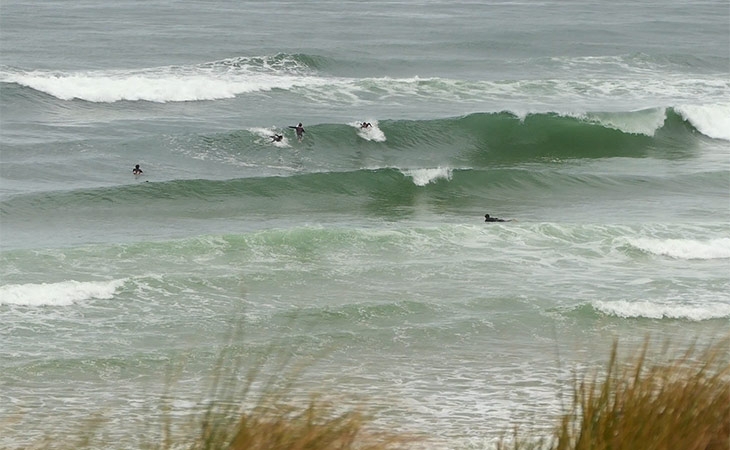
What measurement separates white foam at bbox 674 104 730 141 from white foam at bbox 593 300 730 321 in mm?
18594

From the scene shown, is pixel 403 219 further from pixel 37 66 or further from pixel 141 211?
pixel 37 66

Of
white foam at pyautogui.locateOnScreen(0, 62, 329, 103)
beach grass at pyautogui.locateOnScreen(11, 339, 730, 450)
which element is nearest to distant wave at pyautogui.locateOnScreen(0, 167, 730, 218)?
white foam at pyautogui.locateOnScreen(0, 62, 329, 103)

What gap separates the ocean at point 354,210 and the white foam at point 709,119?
0.31 feet

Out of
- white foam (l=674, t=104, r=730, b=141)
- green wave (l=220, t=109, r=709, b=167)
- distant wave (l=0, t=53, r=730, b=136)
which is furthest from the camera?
distant wave (l=0, t=53, r=730, b=136)

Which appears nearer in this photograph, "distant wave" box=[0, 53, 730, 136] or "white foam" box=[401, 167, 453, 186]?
"white foam" box=[401, 167, 453, 186]

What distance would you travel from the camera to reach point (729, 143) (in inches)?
1364

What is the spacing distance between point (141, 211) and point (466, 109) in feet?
46.7

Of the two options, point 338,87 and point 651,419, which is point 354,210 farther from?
point 651,419

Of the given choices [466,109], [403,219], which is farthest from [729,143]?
[403,219]

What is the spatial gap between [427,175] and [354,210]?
11.0 feet

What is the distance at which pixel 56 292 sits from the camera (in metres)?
17.3

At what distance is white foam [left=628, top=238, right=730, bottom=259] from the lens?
66.7ft

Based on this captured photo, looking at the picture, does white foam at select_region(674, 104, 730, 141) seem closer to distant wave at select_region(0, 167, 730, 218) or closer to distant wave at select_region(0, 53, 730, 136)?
distant wave at select_region(0, 53, 730, 136)

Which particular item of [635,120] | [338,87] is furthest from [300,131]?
[635,120]
